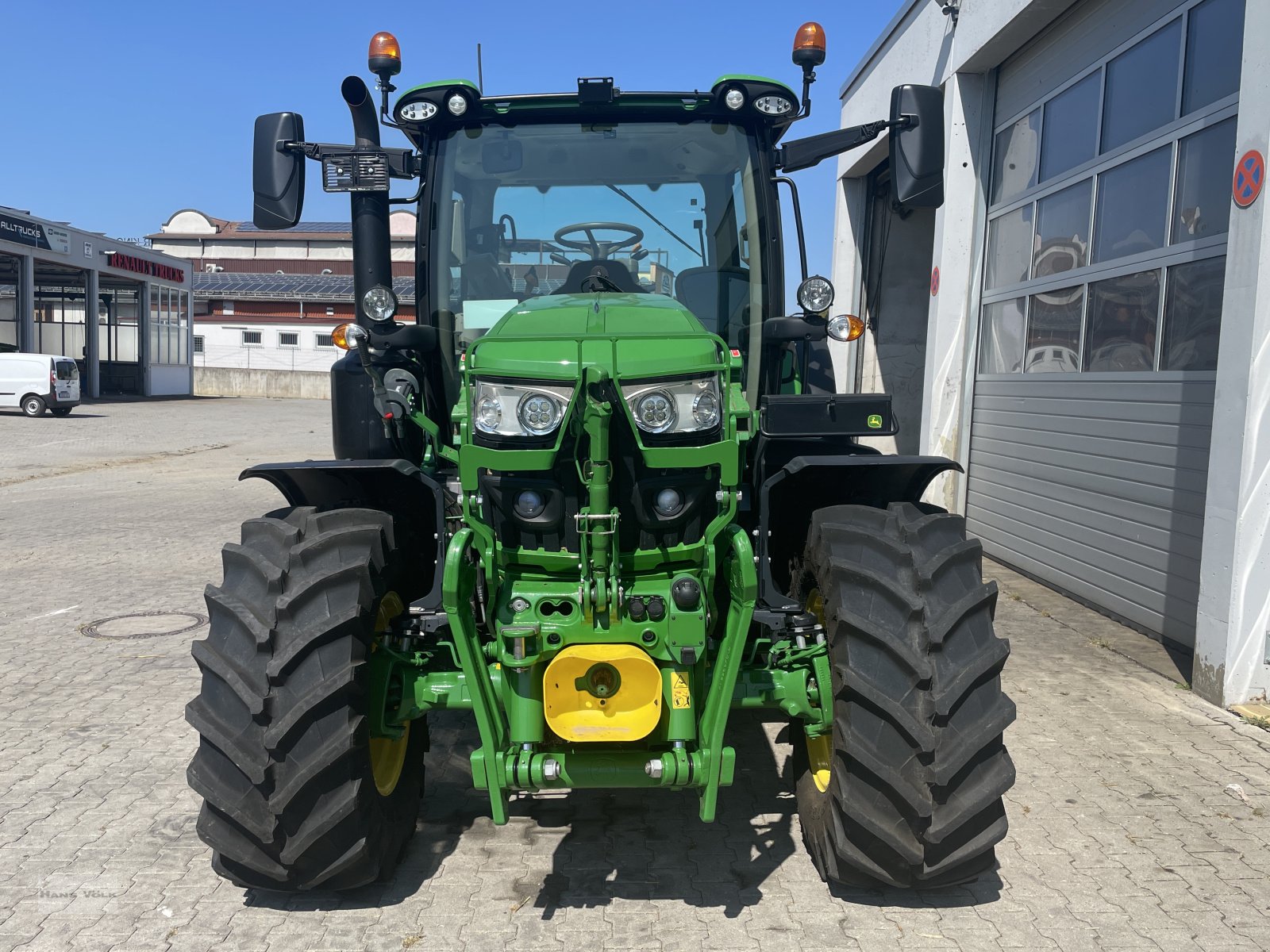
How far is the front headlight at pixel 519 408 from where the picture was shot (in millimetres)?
A: 3182

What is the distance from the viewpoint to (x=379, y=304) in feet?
12.6

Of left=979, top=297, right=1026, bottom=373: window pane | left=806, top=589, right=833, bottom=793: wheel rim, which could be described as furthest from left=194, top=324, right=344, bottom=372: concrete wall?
left=806, top=589, right=833, bottom=793: wheel rim

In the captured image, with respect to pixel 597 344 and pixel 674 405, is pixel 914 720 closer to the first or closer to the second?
pixel 674 405

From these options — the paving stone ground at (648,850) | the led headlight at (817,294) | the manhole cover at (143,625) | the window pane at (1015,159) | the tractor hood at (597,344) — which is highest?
the window pane at (1015,159)

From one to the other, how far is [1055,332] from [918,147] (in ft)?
16.5

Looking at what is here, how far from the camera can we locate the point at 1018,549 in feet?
29.1

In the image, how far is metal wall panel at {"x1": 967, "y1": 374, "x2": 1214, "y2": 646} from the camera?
21.0 feet

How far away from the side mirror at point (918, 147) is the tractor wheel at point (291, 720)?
2.30 metres

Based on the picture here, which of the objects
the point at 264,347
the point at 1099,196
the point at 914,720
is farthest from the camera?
the point at 264,347

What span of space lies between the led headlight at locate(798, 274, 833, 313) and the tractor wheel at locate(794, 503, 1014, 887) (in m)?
1.12

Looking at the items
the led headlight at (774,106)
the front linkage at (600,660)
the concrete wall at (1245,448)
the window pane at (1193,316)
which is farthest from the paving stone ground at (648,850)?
the led headlight at (774,106)

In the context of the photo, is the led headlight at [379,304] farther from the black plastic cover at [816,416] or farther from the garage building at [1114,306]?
the garage building at [1114,306]

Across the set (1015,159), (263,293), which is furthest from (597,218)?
(263,293)

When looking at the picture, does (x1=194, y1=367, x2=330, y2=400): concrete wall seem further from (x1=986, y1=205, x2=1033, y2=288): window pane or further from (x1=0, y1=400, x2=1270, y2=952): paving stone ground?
(x1=0, y1=400, x2=1270, y2=952): paving stone ground
